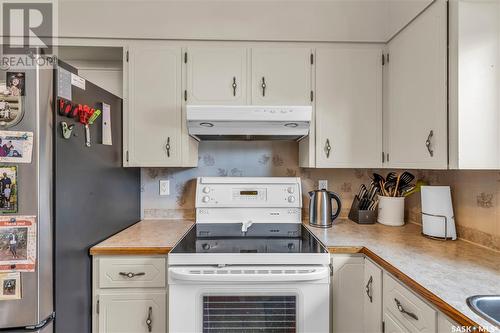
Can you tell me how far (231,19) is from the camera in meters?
1.76

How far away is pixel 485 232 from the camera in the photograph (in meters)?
1.36

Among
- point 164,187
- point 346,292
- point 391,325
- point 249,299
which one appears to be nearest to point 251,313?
point 249,299

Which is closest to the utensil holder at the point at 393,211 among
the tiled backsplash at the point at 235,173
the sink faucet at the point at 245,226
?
the tiled backsplash at the point at 235,173

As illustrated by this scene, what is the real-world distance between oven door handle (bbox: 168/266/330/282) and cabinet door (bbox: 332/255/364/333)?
17 cm

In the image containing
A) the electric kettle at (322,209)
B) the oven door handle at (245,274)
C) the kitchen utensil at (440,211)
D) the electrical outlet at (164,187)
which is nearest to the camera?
the oven door handle at (245,274)

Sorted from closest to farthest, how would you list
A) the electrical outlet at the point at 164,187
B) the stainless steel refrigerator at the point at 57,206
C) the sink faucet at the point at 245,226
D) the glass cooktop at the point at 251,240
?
1. the stainless steel refrigerator at the point at 57,206
2. the glass cooktop at the point at 251,240
3. the sink faucet at the point at 245,226
4. the electrical outlet at the point at 164,187

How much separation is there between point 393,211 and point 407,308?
0.94 m

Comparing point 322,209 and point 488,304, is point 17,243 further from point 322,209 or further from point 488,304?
point 488,304

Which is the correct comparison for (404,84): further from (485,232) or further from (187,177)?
(187,177)

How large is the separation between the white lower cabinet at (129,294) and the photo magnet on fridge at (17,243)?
342 mm

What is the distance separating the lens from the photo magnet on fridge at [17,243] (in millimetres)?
1045

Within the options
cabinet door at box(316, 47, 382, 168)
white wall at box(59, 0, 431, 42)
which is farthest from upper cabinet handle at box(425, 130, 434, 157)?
white wall at box(59, 0, 431, 42)

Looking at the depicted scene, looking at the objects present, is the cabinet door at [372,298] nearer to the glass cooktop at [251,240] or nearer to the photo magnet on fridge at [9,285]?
the glass cooktop at [251,240]

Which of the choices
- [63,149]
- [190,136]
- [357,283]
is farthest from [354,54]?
[63,149]
